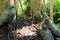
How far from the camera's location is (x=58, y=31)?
1898 millimetres

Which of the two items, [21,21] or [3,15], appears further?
[21,21]

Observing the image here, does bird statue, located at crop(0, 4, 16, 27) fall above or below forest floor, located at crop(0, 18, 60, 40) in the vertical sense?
above

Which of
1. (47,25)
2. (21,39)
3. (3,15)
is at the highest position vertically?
(3,15)

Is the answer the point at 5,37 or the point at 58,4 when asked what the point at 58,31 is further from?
the point at 58,4

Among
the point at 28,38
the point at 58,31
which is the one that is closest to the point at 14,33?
the point at 28,38

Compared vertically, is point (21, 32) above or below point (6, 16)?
below

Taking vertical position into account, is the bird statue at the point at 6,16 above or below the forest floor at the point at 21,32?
above

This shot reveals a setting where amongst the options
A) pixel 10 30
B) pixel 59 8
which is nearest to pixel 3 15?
pixel 10 30

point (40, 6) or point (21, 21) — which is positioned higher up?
point (40, 6)

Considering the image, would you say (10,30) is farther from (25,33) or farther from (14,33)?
(25,33)

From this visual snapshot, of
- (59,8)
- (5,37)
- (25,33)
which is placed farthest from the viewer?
(59,8)

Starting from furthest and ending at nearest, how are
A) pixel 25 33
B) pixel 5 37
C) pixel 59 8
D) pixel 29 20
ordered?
pixel 59 8
pixel 29 20
pixel 25 33
pixel 5 37

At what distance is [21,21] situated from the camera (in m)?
2.20

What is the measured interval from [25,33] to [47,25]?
0.92ft
